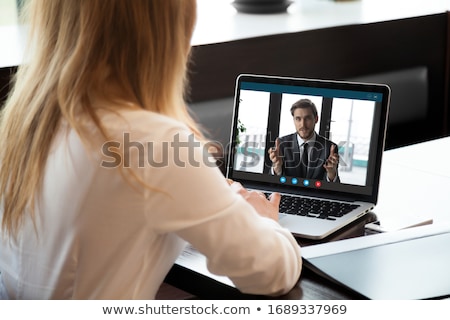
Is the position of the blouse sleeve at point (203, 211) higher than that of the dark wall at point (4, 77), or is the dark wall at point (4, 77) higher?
the dark wall at point (4, 77)

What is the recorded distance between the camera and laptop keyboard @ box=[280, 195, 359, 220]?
1.53 metres

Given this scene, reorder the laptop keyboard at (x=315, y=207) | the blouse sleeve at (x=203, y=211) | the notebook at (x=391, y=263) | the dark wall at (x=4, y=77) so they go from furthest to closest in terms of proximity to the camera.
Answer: the dark wall at (x=4, y=77), the laptop keyboard at (x=315, y=207), the notebook at (x=391, y=263), the blouse sleeve at (x=203, y=211)

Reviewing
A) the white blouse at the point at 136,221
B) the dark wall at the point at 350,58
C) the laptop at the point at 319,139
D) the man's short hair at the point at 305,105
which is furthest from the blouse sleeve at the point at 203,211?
the dark wall at the point at 350,58

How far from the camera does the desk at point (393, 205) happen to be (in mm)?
1252

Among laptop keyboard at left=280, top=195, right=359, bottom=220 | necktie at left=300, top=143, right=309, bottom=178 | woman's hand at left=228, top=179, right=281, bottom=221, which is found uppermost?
necktie at left=300, top=143, right=309, bottom=178

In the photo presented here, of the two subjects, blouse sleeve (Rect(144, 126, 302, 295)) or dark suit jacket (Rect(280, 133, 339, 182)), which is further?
dark suit jacket (Rect(280, 133, 339, 182))

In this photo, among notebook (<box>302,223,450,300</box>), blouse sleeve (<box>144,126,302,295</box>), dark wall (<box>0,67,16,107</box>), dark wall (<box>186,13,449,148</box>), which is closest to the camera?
blouse sleeve (<box>144,126,302,295</box>)

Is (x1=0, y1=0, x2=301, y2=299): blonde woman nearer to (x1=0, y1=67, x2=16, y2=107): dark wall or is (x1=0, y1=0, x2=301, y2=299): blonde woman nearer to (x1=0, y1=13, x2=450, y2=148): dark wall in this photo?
(x1=0, y1=67, x2=16, y2=107): dark wall

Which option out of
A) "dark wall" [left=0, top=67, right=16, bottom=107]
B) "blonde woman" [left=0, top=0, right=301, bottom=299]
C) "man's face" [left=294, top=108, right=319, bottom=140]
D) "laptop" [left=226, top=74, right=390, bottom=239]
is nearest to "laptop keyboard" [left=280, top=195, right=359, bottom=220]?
"laptop" [left=226, top=74, right=390, bottom=239]

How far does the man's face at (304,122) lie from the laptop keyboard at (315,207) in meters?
0.13

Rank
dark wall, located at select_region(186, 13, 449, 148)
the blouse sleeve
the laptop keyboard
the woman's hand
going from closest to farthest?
1. the blouse sleeve
2. the woman's hand
3. the laptop keyboard
4. dark wall, located at select_region(186, 13, 449, 148)

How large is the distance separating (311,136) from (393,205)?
23cm

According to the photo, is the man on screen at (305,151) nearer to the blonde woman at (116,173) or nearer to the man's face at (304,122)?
the man's face at (304,122)

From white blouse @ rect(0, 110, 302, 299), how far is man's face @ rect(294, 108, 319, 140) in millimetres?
417
